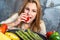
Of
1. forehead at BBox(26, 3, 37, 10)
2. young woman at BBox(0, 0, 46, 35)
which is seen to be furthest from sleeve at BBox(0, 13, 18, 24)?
forehead at BBox(26, 3, 37, 10)

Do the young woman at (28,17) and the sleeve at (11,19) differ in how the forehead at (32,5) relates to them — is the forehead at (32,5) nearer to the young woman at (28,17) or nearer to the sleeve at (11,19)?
the young woman at (28,17)

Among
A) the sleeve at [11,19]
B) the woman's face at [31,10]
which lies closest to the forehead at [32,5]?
the woman's face at [31,10]

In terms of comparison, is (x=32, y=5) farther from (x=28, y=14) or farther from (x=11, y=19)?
(x=11, y=19)

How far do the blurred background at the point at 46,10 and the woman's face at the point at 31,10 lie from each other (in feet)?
0.18

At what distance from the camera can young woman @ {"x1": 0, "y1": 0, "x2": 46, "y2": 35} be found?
1291 millimetres

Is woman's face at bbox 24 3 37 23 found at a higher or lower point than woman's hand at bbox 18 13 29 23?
higher

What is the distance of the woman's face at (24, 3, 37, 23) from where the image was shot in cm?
130

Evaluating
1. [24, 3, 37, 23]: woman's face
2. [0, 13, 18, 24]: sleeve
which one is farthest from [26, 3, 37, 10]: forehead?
[0, 13, 18, 24]: sleeve

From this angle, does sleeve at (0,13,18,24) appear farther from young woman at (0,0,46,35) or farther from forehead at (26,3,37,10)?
forehead at (26,3,37,10)

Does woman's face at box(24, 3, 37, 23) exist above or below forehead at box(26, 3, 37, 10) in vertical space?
below

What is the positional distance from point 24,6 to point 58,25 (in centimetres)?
27

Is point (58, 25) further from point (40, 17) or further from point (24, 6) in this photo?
point (24, 6)

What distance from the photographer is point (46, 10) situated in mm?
1343

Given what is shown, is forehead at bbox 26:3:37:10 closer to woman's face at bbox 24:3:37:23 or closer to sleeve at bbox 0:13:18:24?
woman's face at bbox 24:3:37:23
